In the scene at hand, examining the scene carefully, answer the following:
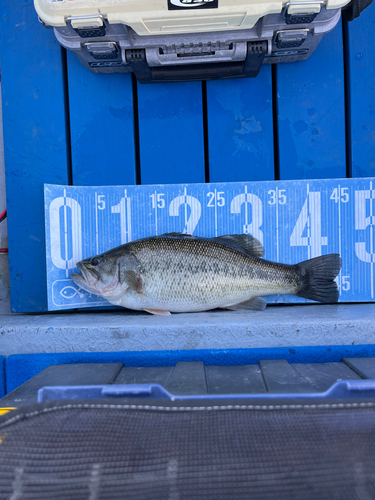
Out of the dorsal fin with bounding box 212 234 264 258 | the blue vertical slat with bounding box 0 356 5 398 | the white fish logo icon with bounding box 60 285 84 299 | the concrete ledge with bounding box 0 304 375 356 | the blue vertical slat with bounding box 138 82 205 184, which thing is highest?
the blue vertical slat with bounding box 138 82 205 184

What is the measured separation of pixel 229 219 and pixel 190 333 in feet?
2.29

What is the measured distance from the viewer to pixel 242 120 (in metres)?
1.84

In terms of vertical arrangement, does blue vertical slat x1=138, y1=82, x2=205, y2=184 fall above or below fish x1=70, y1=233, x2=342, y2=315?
above

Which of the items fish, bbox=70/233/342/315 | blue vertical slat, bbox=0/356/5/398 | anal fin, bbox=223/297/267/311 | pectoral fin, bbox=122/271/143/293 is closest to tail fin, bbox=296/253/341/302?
fish, bbox=70/233/342/315

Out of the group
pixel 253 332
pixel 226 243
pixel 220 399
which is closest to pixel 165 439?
pixel 220 399

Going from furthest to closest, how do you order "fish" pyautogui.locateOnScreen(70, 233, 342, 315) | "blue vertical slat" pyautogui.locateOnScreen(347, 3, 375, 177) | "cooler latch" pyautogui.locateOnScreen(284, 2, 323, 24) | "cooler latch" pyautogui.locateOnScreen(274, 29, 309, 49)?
"blue vertical slat" pyautogui.locateOnScreen(347, 3, 375, 177)
"fish" pyautogui.locateOnScreen(70, 233, 342, 315)
"cooler latch" pyautogui.locateOnScreen(274, 29, 309, 49)
"cooler latch" pyautogui.locateOnScreen(284, 2, 323, 24)

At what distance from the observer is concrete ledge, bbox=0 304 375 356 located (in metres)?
1.59

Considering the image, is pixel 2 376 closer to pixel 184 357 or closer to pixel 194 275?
pixel 184 357

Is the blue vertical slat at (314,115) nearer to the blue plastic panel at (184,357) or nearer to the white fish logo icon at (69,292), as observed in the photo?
the blue plastic panel at (184,357)

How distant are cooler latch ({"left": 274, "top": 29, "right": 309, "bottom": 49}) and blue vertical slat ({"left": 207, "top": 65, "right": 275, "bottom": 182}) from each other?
0.73 feet

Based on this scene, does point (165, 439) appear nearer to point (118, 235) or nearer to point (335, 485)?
point (335, 485)

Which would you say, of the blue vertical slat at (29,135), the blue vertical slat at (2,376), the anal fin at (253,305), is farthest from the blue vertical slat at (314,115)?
the blue vertical slat at (2,376)

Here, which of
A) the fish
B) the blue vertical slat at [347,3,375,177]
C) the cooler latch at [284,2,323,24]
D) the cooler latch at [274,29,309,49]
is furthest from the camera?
the blue vertical slat at [347,3,375,177]

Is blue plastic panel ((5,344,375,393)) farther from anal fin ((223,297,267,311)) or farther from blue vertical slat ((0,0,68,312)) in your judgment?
blue vertical slat ((0,0,68,312))
